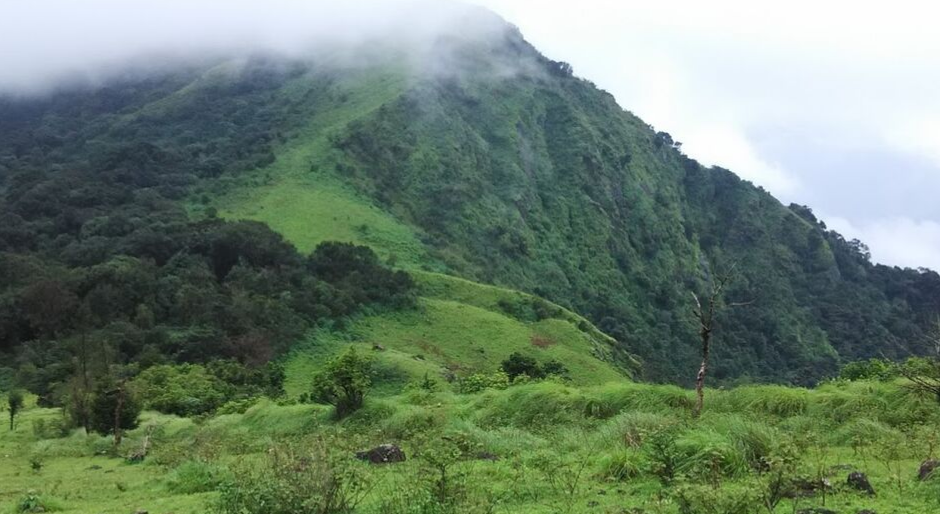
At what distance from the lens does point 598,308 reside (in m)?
109

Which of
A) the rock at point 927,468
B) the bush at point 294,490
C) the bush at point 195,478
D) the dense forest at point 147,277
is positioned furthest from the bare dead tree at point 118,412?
the rock at point 927,468

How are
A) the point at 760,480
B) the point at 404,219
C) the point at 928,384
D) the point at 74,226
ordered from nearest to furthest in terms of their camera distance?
the point at 760,480
the point at 928,384
the point at 74,226
the point at 404,219

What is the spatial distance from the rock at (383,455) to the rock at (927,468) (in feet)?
30.2

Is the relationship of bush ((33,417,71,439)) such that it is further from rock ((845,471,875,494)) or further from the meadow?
rock ((845,471,875,494))

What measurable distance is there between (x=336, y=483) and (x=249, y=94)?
437 feet

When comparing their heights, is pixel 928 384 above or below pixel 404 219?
below

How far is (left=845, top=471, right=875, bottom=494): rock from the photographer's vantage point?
34.1ft

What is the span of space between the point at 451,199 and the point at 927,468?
101293mm

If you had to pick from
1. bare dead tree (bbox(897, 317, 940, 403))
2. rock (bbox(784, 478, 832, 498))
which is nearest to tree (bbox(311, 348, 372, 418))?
bare dead tree (bbox(897, 317, 940, 403))

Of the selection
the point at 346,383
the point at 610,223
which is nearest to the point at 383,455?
the point at 346,383

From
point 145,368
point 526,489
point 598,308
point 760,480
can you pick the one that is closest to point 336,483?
point 526,489

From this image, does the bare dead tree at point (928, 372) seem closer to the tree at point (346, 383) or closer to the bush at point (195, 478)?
the bush at point (195, 478)

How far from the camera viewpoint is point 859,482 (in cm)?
1052

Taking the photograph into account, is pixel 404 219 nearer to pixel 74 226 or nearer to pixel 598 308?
pixel 598 308
